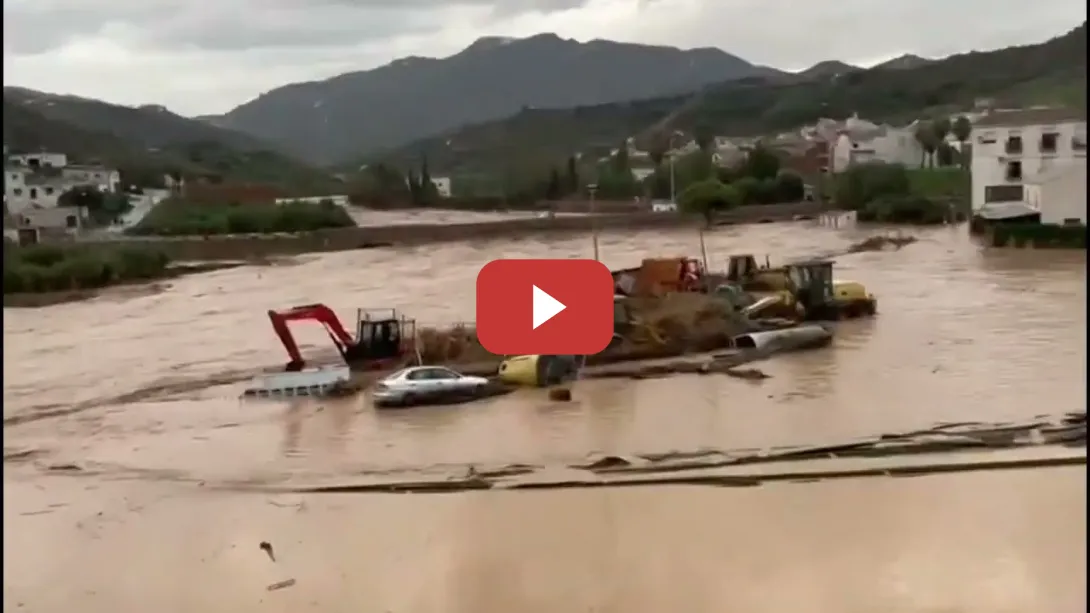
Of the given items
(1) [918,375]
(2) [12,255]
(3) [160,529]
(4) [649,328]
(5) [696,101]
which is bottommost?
(3) [160,529]

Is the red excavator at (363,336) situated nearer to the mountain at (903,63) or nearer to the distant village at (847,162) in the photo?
the distant village at (847,162)

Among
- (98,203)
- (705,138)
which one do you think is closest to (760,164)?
(705,138)

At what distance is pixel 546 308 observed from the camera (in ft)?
5.90

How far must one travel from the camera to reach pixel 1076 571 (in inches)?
65.1

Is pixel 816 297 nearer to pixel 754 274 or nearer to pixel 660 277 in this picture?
pixel 754 274

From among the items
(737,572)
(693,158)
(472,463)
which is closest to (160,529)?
(472,463)

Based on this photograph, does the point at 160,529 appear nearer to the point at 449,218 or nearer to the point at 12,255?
the point at 12,255

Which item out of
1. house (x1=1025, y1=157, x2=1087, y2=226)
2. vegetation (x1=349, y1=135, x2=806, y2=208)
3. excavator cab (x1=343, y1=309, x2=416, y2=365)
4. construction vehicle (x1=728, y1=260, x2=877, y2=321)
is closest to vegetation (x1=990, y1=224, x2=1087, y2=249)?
house (x1=1025, y1=157, x2=1087, y2=226)

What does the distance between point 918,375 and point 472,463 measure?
87 centimetres

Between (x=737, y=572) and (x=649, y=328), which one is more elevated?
(x=649, y=328)

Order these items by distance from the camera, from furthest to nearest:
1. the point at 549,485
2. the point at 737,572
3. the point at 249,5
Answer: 1. the point at 249,5
2. the point at 549,485
3. the point at 737,572

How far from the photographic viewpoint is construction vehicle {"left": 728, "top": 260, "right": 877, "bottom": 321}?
189 centimetres

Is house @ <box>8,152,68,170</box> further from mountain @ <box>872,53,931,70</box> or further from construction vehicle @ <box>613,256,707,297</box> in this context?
mountain @ <box>872,53,931,70</box>

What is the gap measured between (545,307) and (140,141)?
2.75 ft
